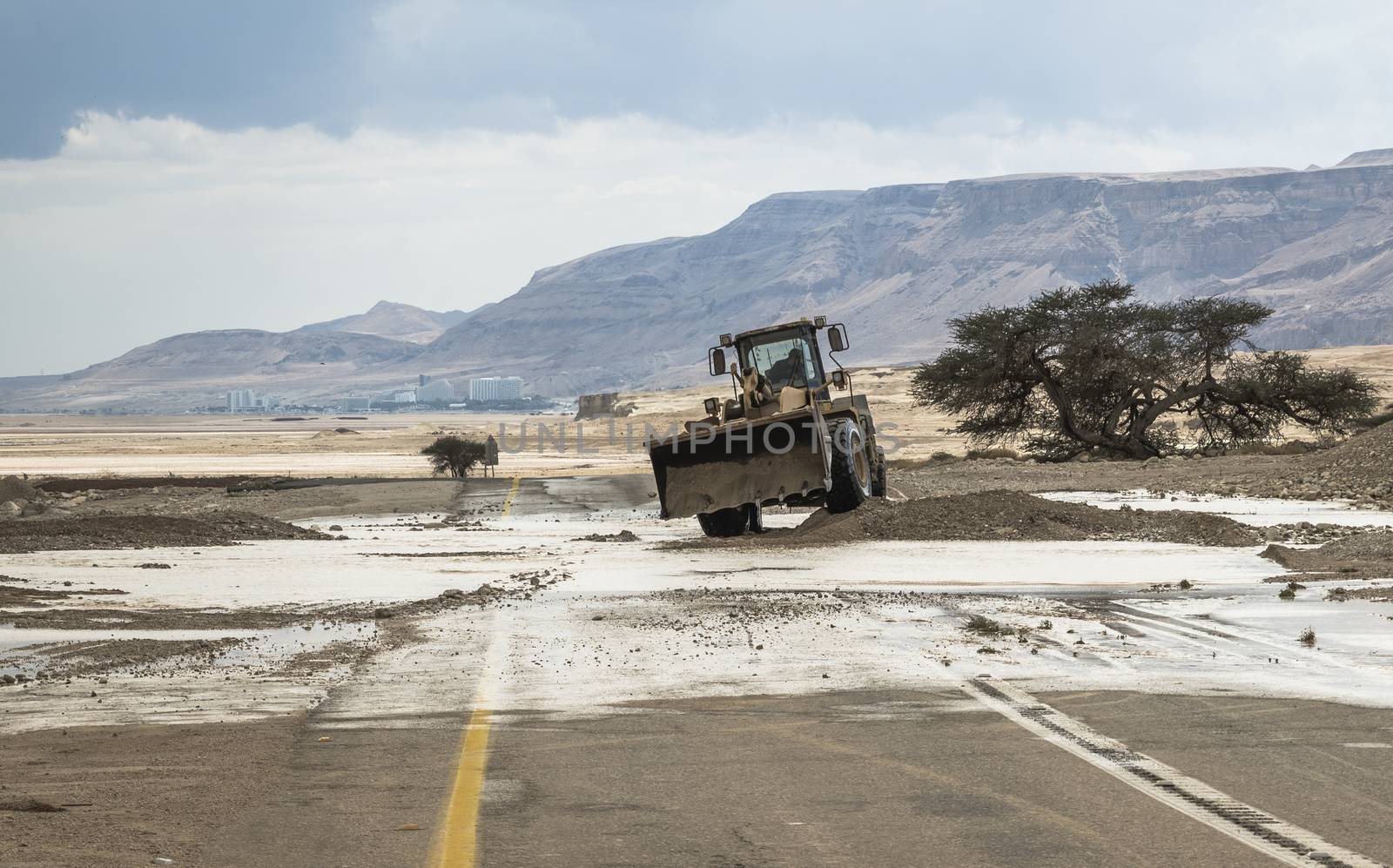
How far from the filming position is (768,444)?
2370cm

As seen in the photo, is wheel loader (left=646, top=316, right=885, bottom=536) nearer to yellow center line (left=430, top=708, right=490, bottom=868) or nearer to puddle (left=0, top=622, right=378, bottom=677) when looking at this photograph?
puddle (left=0, top=622, right=378, bottom=677)

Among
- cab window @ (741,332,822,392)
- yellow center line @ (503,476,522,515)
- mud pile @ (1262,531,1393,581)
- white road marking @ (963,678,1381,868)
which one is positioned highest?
cab window @ (741,332,822,392)

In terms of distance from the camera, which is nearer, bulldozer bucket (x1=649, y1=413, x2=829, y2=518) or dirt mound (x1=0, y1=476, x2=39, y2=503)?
bulldozer bucket (x1=649, y1=413, x2=829, y2=518)

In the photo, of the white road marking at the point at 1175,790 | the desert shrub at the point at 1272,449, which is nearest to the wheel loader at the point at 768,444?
the white road marking at the point at 1175,790

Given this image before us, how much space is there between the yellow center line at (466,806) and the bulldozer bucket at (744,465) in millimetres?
15363

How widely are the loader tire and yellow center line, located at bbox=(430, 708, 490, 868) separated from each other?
16443mm

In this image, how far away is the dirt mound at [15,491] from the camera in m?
34.8

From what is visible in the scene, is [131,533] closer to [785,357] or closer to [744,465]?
[744,465]

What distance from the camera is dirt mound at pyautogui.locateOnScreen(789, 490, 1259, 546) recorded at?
23.2 metres

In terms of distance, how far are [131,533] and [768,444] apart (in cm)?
961

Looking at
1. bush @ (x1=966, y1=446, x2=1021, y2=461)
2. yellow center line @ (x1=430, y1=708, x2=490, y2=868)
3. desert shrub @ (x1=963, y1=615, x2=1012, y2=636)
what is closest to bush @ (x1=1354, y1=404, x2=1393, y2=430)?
bush @ (x1=966, y1=446, x2=1021, y2=461)

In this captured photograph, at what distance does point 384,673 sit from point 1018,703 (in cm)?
411

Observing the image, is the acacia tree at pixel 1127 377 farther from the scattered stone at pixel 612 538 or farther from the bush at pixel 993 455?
the scattered stone at pixel 612 538

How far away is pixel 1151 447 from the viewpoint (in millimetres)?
51844
